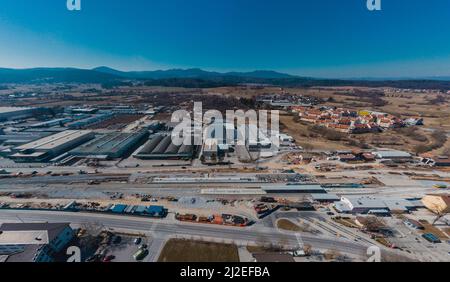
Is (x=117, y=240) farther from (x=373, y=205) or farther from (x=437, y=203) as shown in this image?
(x=437, y=203)

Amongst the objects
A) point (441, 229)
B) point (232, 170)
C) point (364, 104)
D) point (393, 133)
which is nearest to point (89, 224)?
point (232, 170)

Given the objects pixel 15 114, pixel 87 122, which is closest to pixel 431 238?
pixel 87 122

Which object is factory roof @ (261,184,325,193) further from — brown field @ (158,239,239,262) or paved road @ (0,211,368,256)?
brown field @ (158,239,239,262)

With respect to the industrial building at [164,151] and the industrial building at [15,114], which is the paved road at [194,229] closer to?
the industrial building at [164,151]

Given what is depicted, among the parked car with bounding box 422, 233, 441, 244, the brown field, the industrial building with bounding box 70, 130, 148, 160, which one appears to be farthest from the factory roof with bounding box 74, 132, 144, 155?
the parked car with bounding box 422, 233, 441, 244

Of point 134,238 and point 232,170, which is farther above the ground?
point 232,170

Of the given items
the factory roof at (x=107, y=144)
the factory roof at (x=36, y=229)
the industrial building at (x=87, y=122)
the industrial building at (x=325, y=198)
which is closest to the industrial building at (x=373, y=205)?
the industrial building at (x=325, y=198)
